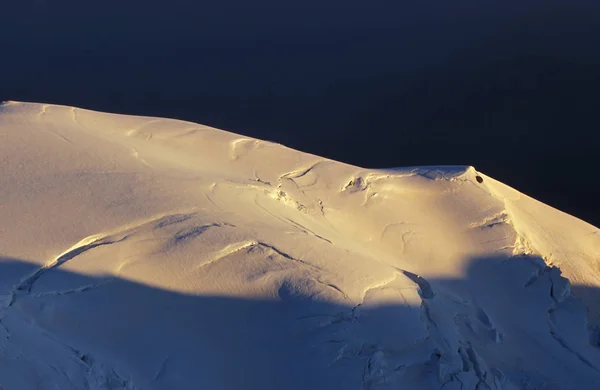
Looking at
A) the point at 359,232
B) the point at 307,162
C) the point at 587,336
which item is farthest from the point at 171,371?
the point at 587,336

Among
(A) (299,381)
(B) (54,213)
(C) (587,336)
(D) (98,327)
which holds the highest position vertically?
(B) (54,213)

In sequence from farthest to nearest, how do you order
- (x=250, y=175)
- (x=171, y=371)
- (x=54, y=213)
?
(x=250, y=175) < (x=54, y=213) < (x=171, y=371)

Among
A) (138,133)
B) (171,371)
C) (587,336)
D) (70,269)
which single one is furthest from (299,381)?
(138,133)

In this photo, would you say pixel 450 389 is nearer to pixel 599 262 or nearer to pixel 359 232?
pixel 359 232

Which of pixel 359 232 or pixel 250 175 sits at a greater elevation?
pixel 250 175

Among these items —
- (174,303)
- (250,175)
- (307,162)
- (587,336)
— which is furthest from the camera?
(307,162)

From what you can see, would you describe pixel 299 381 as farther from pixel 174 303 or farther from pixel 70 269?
pixel 70 269

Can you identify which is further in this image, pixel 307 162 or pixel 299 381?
pixel 307 162
